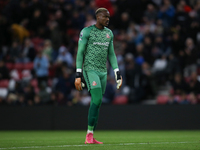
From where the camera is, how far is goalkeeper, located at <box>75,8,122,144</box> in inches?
314

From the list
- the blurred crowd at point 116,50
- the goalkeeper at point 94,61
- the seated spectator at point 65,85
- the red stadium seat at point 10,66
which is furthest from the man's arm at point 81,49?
the red stadium seat at point 10,66

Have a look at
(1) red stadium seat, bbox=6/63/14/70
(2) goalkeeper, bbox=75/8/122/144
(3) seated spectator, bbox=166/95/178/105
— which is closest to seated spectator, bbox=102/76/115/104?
(3) seated spectator, bbox=166/95/178/105

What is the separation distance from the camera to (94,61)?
8.18 m

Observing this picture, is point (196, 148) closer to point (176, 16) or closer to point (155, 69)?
point (155, 69)

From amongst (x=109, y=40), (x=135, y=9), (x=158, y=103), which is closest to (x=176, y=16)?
(x=135, y=9)

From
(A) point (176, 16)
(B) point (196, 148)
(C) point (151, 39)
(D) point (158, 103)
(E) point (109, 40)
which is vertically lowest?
(B) point (196, 148)

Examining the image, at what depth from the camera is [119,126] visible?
48.5ft

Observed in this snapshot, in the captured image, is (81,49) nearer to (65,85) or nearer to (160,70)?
(160,70)

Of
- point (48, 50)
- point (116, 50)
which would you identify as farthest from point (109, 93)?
point (48, 50)

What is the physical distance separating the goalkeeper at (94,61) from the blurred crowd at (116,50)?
22.1ft

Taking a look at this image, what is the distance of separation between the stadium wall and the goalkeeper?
6444mm

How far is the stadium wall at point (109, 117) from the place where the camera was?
14.3 m

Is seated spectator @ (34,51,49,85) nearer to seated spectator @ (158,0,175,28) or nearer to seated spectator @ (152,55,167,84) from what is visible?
seated spectator @ (152,55,167,84)

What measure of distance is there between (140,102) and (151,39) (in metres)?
2.63
